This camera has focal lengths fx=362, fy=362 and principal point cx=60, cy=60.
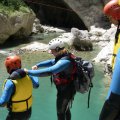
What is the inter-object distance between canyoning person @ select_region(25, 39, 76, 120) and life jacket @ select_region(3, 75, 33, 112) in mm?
137

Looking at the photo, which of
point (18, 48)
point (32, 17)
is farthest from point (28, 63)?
point (32, 17)

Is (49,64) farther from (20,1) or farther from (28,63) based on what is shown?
(20,1)

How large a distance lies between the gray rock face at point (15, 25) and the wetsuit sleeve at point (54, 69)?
36.5 feet

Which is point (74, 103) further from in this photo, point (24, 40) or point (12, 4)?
point (12, 4)

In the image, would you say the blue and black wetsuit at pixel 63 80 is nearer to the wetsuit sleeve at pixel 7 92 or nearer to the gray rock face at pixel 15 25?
the wetsuit sleeve at pixel 7 92

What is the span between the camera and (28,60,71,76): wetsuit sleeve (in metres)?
4.40

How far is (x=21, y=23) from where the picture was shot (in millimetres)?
16203

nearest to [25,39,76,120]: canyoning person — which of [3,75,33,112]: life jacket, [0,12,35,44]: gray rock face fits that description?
[3,75,33,112]: life jacket

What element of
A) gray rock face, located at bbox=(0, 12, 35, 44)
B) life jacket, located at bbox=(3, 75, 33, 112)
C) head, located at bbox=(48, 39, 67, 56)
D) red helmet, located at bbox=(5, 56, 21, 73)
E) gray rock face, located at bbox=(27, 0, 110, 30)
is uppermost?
gray rock face, located at bbox=(27, 0, 110, 30)

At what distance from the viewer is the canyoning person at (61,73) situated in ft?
14.8

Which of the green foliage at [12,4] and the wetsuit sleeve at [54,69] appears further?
the green foliage at [12,4]

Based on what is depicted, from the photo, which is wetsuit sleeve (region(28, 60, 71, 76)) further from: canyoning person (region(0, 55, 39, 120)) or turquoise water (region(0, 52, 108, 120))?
turquoise water (region(0, 52, 108, 120))

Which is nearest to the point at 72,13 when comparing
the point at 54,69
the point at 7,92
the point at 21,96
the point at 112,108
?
the point at 54,69

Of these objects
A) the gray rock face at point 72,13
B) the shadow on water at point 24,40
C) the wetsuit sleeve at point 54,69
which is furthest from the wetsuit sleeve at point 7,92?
the gray rock face at point 72,13
